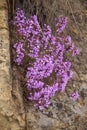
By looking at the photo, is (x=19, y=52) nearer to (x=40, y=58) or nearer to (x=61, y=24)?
(x=40, y=58)

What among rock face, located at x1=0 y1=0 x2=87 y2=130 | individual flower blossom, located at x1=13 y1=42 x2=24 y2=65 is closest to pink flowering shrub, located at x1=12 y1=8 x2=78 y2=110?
individual flower blossom, located at x1=13 y1=42 x2=24 y2=65

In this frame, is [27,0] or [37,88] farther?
[27,0]

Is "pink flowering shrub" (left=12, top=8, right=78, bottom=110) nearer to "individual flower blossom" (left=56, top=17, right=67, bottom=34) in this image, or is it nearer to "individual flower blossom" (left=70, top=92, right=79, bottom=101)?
"individual flower blossom" (left=56, top=17, right=67, bottom=34)

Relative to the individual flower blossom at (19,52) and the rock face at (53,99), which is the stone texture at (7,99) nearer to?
the rock face at (53,99)

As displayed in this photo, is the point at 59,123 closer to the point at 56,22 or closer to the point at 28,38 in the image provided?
the point at 28,38

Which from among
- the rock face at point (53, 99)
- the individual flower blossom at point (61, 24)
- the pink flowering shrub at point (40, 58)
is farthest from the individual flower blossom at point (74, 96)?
the individual flower blossom at point (61, 24)

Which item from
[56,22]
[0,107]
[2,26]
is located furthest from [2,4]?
[0,107]

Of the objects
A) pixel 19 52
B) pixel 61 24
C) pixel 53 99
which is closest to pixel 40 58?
pixel 19 52
